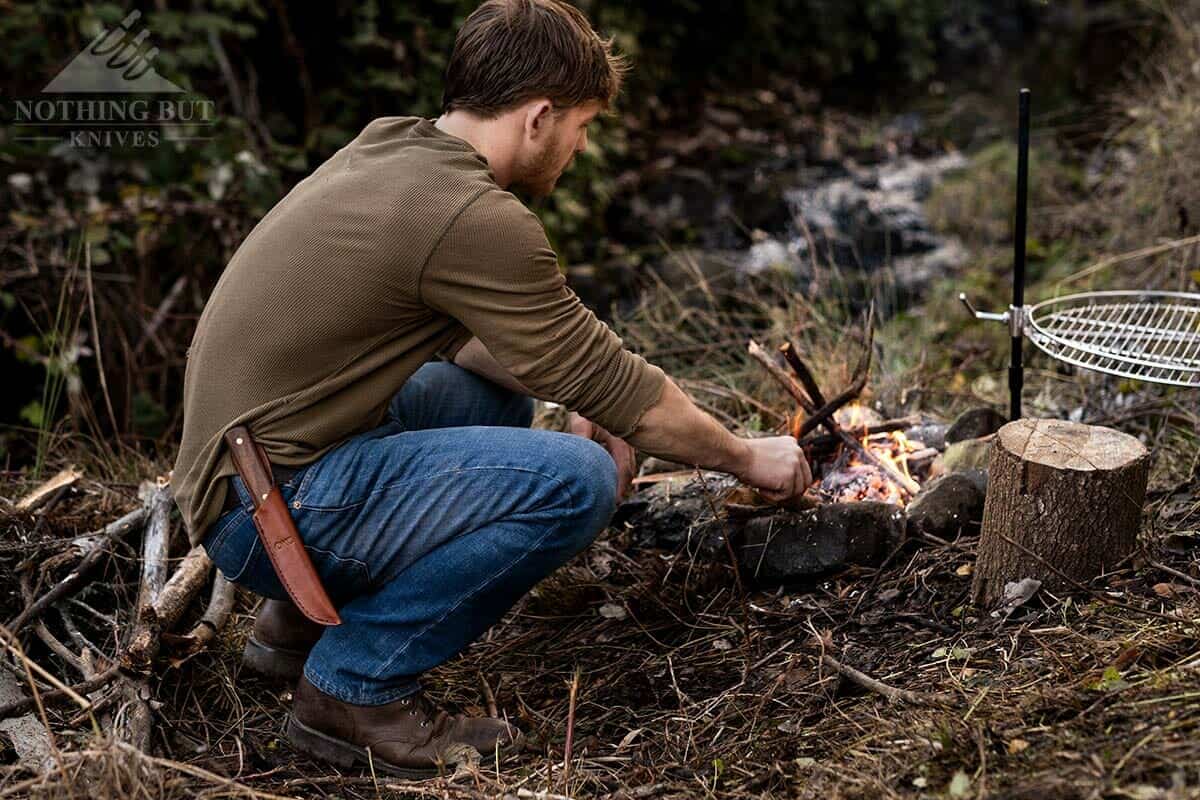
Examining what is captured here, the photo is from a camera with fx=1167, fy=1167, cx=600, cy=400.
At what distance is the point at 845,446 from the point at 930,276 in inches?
140

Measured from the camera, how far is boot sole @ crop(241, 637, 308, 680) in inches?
110

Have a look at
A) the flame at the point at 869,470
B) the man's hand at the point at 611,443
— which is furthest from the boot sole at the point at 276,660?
the flame at the point at 869,470

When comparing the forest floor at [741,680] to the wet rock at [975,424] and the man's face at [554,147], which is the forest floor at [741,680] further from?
the man's face at [554,147]

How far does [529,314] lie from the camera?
2.31m

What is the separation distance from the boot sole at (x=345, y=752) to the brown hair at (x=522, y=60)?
4.51 feet

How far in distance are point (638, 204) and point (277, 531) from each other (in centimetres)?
576

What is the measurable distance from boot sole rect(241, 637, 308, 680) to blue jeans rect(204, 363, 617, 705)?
0.29 meters

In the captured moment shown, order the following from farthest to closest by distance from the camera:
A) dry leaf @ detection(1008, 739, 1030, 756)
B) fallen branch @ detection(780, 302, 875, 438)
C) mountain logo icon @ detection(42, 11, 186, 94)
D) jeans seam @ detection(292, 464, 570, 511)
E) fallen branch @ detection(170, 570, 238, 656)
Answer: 1. mountain logo icon @ detection(42, 11, 186, 94)
2. fallen branch @ detection(780, 302, 875, 438)
3. fallen branch @ detection(170, 570, 238, 656)
4. jeans seam @ detection(292, 464, 570, 511)
5. dry leaf @ detection(1008, 739, 1030, 756)

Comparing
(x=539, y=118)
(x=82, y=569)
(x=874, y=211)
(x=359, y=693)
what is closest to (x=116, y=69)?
(x=82, y=569)

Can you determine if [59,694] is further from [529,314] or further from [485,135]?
[485,135]

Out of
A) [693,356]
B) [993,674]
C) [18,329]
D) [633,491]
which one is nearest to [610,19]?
[693,356]

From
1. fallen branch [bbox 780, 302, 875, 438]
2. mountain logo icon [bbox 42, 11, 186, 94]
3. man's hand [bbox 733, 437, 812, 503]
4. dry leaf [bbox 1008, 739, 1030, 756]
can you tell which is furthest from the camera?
mountain logo icon [bbox 42, 11, 186, 94]

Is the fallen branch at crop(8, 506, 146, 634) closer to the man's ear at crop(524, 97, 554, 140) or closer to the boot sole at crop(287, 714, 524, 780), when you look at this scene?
the boot sole at crop(287, 714, 524, 780)

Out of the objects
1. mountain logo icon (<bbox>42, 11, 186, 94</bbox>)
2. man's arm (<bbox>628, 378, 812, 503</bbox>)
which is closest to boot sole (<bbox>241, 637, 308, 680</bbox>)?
man's arm (<bbox>628, 378, 812, 503</bbox>)
